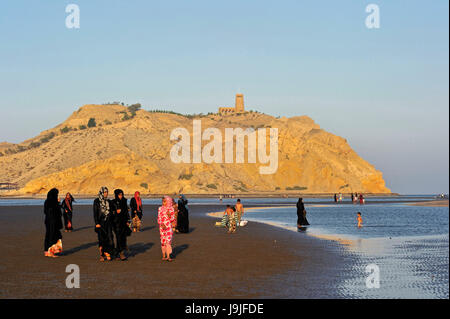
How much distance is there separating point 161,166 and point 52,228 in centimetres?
11288

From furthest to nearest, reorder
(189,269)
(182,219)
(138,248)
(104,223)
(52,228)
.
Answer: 1. (182,219)
2. (138,248)
3. (52,228)
4. (104,223)
5. (189,269)

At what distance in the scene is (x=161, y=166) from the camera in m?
128

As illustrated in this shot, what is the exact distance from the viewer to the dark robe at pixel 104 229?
1470 centimetres

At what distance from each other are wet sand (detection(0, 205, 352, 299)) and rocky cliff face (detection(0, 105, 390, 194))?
97269mm

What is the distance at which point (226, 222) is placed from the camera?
26922mm

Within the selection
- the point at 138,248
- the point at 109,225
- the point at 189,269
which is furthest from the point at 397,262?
the point at 138,248

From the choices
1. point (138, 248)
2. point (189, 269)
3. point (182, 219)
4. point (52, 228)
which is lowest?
point (138, 248)

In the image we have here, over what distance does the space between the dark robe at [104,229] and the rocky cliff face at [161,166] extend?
101 metres

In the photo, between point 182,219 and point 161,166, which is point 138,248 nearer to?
point 182,219

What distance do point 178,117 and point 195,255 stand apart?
6853 inches

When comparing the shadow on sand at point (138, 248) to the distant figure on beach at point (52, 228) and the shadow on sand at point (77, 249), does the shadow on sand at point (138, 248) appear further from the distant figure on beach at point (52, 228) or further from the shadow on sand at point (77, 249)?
the distant figure on beach at point (52, 228)

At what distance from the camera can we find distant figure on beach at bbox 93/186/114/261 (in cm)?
1470

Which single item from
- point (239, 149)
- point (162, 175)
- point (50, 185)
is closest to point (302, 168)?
point (239, 149)

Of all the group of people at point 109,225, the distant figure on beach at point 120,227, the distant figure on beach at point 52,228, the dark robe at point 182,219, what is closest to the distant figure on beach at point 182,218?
the dark robe at point 182,219
